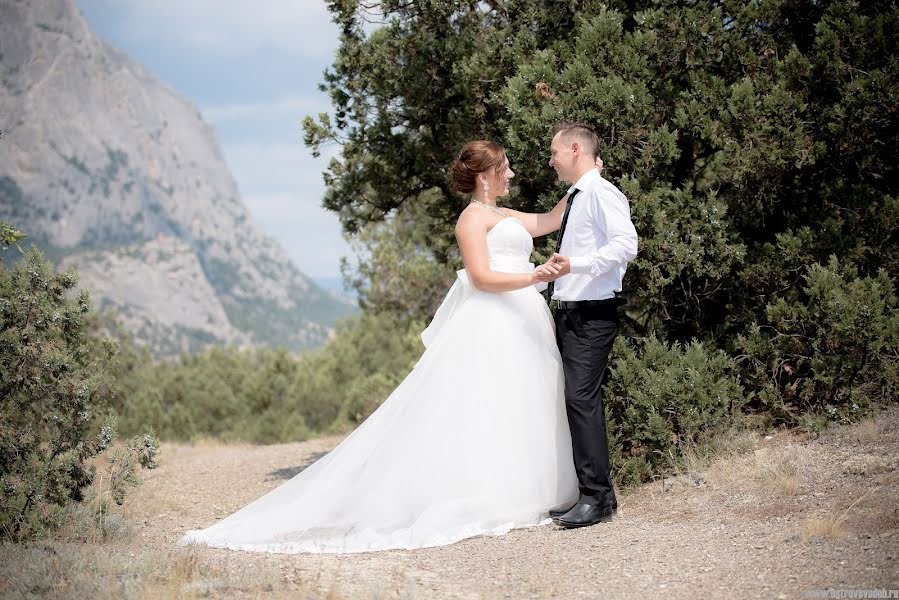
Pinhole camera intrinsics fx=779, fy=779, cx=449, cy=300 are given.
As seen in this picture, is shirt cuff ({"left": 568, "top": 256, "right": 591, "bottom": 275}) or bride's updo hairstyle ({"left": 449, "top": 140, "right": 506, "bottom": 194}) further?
bride's updo hairstyle ({"left": 449, "top": 140, "right": 506, "bottom": 194})

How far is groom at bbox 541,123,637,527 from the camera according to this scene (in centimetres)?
534

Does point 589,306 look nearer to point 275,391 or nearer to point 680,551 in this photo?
point 680,551

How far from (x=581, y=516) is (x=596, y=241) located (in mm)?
1921

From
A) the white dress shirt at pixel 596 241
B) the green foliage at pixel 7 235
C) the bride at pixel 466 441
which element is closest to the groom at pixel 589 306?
the white dress shirt at pixel 596 241

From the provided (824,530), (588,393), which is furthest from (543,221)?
(824,530)

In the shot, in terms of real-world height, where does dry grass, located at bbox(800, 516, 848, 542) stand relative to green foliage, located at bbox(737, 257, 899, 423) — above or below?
below

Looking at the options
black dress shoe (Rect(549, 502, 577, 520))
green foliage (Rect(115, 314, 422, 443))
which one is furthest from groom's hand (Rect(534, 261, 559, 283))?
green foliage (Rect(115, 314, 422, 443))

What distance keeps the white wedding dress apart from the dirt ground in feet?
0.84

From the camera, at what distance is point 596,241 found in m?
5.56

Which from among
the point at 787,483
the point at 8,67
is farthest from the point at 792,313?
the point at 8,67

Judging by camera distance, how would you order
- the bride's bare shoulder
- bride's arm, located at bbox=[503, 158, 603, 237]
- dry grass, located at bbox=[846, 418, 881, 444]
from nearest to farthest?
the bride's bare shoulder → dry grass, located at bbox=[846, 418, 881, 444] → bride's arm, located at bbox=[503, 158, 603, 237]

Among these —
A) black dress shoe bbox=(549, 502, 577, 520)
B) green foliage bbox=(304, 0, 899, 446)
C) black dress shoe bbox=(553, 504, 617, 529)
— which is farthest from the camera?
green foliage bbox=(304, 0, 899, 446)

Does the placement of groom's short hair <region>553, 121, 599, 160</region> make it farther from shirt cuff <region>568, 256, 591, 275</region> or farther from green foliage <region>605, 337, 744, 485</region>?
green foliage <region>605, 337, 744, 485</region>

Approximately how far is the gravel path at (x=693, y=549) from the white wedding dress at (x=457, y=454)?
26cm
